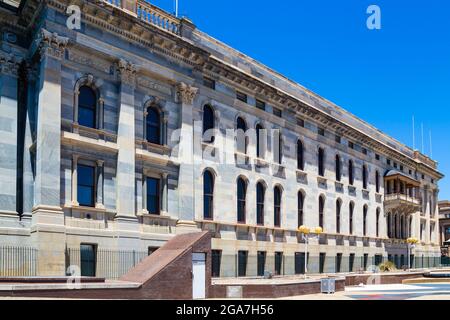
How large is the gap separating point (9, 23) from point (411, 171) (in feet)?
164

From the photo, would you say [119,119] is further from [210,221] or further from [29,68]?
[210,221]

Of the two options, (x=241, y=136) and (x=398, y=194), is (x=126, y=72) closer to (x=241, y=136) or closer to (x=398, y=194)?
(x=241, y=136)

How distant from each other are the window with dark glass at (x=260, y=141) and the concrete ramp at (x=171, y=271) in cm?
1377

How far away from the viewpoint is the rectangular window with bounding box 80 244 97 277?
23.9 meters

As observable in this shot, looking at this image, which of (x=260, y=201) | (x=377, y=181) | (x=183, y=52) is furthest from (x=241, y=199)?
(x=377, y=181)

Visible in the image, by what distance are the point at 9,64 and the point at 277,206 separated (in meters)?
20.4

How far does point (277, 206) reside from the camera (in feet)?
121

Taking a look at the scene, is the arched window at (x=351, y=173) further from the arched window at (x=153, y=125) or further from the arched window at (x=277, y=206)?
the arched window at (x=153, y=125)

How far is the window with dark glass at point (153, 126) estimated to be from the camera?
28366 mm

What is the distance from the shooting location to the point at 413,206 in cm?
5703

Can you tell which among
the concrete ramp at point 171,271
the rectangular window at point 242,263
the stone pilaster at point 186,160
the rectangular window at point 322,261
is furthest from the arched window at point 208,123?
the rectangular window at point 322,261

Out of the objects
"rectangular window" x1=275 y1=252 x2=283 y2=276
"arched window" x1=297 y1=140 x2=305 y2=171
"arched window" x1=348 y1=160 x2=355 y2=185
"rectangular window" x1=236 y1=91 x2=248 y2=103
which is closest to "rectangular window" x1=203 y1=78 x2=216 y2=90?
"rectangular window" x1=236 y1=91 x2=248 y2=103

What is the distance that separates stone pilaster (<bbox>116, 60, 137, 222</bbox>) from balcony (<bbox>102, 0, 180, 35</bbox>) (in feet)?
9.65
